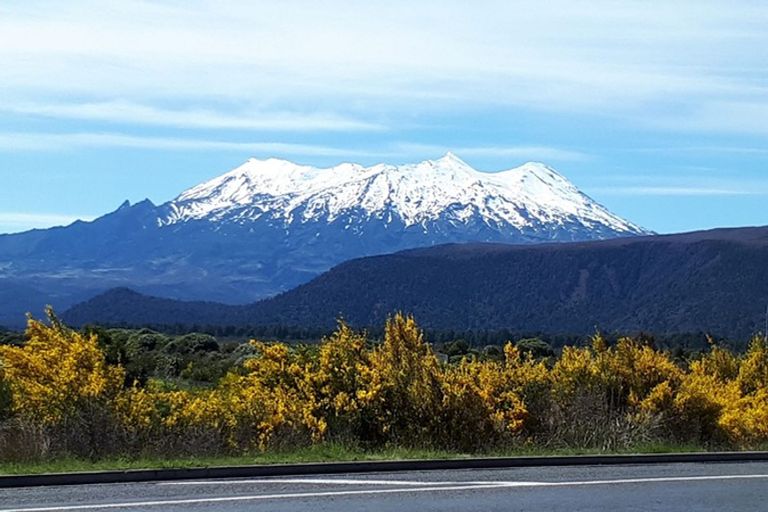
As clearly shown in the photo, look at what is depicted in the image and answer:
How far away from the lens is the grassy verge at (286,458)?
1515 cm

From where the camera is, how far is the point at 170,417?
18250mm

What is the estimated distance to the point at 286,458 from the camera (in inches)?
651

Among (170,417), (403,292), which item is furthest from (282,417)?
(403,292)

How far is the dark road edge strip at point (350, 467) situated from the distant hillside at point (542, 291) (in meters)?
82.5

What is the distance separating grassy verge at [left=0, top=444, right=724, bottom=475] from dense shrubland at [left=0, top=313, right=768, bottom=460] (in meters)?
0.51

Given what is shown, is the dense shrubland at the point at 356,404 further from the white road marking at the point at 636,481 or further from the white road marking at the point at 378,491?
the white road marking at the point at 378,491

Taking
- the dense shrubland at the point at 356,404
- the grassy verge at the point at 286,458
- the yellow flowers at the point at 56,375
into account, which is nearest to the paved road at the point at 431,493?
the grassy verge at the point at 286,458

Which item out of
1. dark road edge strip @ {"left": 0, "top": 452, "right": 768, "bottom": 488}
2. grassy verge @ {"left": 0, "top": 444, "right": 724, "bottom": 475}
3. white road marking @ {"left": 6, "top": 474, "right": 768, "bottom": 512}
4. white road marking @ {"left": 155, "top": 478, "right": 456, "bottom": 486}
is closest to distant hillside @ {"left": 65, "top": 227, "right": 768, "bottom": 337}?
dark road edge strip @ {"left": 0, "top": 452, "right": 768, "bottom": 488}

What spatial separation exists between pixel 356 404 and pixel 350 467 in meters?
2.96

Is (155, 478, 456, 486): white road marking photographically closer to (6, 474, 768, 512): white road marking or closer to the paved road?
the paved road

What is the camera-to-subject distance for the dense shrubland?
17344 mm

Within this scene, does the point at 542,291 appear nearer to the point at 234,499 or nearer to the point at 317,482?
the point at 317,482

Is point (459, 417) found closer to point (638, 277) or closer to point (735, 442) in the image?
point (735, 442)

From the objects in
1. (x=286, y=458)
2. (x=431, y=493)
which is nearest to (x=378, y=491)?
(x=431, y=493)
